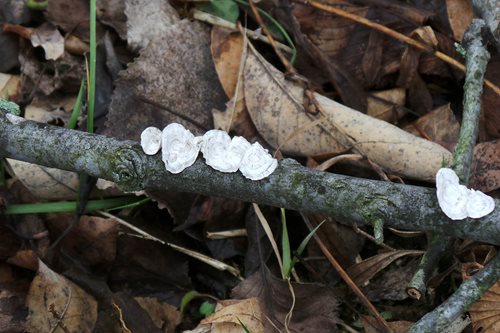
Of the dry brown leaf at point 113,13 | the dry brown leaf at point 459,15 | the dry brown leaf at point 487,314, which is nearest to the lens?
the dry brown leaf at point 487,314

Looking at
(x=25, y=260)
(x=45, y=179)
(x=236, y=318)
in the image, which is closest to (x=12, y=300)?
(x=25, y=260)

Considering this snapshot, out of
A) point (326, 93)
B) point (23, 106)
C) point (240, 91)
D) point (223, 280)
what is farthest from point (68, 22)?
point (223, 280)

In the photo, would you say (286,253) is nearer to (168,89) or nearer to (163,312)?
(163,312)

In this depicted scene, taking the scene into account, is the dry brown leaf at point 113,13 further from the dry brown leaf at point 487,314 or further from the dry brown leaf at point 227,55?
the dry brown leaf at point 487,314

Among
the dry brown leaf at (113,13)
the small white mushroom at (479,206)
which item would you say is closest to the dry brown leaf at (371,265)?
the small white mushroom at (479,206)

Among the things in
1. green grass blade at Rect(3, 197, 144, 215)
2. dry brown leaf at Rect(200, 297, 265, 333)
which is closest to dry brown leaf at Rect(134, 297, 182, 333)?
dry brown leaf at Rect(200, 297, 265, 333)

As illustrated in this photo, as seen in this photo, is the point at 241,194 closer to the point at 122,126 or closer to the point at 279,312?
the point at 279,312

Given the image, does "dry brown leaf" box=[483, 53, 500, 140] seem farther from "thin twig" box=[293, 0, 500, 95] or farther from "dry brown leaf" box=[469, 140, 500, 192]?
"dry brown leaf" box=[469, 140, 500, 192]
